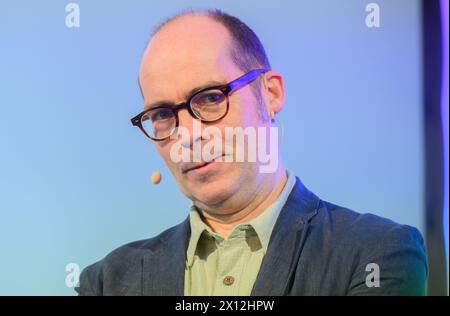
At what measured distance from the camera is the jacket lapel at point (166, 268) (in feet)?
5.49

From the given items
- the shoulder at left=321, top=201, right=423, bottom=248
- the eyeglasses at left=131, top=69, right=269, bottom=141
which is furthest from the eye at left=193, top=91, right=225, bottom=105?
the shoulder at left=321, top=201, right=423, bottom=248

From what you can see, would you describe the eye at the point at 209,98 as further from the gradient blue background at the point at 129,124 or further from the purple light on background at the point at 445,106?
the purple light on background at the point at 445,106

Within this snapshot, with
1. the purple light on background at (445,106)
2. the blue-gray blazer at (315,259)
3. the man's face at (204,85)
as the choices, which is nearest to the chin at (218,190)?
the man's face at (204,85)

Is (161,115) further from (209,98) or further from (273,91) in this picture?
(273,91)

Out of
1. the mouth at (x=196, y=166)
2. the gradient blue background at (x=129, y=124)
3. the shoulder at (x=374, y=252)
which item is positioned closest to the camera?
the shoulder at (x=374, y=252)

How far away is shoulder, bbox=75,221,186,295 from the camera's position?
67.7 inches

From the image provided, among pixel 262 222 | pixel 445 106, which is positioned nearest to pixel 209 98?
pixel 262 222

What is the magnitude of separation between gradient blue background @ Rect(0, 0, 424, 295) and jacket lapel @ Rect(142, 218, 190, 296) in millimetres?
80

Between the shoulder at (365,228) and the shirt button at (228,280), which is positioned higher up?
the shoulder at (365,228)

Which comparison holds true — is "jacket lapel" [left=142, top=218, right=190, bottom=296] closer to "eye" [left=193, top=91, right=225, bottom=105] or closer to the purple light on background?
"eye" [left=193, top=91, right=225, bottom=105]

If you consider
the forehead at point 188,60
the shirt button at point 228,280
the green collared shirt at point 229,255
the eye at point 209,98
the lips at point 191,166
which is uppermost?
the forehead at point 188,60

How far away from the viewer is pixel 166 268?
1685 millimetres

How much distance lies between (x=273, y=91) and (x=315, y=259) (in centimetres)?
48

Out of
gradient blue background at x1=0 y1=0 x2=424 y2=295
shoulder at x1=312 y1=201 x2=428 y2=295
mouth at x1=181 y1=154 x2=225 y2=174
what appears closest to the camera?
shoulder at x1=312 y1=201 x2=428 y2=295
